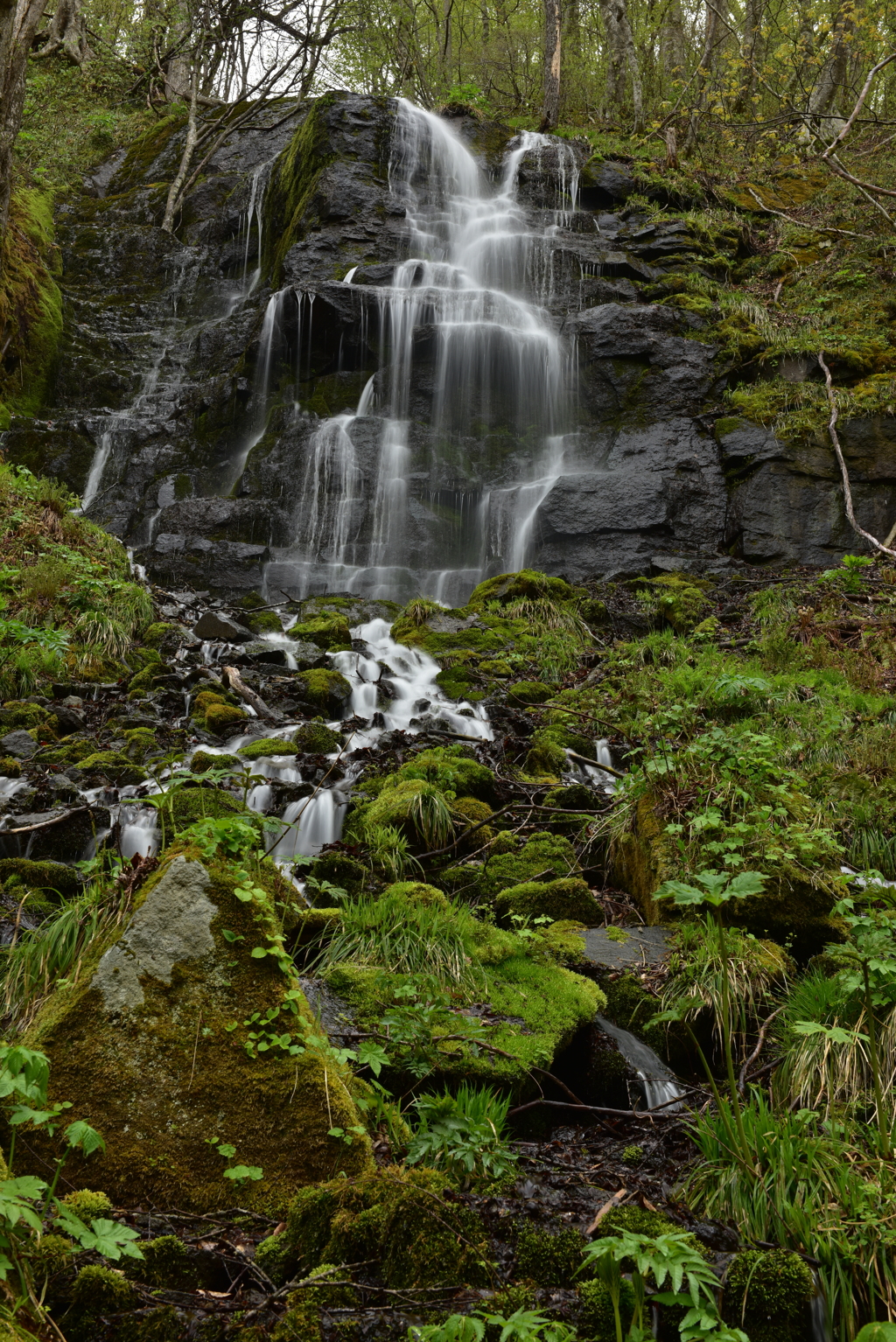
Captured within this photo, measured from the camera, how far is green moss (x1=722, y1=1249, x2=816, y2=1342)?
6.71 ft

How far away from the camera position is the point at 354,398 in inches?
595

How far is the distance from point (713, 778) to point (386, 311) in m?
12.6

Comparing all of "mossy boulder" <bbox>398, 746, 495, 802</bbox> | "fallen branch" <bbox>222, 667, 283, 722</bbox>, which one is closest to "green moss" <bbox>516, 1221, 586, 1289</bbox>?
"mossy boulder" <bbox>398, 746, 495, 802</bbox>

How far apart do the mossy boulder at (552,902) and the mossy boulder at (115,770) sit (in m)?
3.02

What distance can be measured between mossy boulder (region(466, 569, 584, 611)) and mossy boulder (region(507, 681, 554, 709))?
278 cm

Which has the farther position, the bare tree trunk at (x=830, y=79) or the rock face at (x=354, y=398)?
the bare tree trunk at (x=830, y=79)

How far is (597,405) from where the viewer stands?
14.8m

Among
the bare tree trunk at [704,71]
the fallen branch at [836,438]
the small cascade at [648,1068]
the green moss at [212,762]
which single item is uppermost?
the bare tree trunk at [704,71]

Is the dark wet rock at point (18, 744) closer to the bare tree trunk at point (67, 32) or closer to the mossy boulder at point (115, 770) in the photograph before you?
the mossy boulder at point (115, 770)

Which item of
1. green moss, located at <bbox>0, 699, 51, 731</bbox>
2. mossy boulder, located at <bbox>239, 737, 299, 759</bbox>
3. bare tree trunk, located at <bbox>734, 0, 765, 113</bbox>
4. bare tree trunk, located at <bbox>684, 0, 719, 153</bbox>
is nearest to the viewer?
mossy boulder, located at <bbox>239, 737, 299, 759</bbox>

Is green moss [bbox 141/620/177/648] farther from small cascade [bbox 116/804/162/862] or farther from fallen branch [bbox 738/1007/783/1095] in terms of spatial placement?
fallen branch [bbox 738/1007/783/1095]

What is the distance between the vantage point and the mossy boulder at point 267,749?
270 inches

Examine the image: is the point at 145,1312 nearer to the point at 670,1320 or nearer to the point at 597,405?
the point at 670,1320

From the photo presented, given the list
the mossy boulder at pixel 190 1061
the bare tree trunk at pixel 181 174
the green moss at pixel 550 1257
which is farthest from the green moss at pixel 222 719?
the bare tree trunk at pixel 181 174
